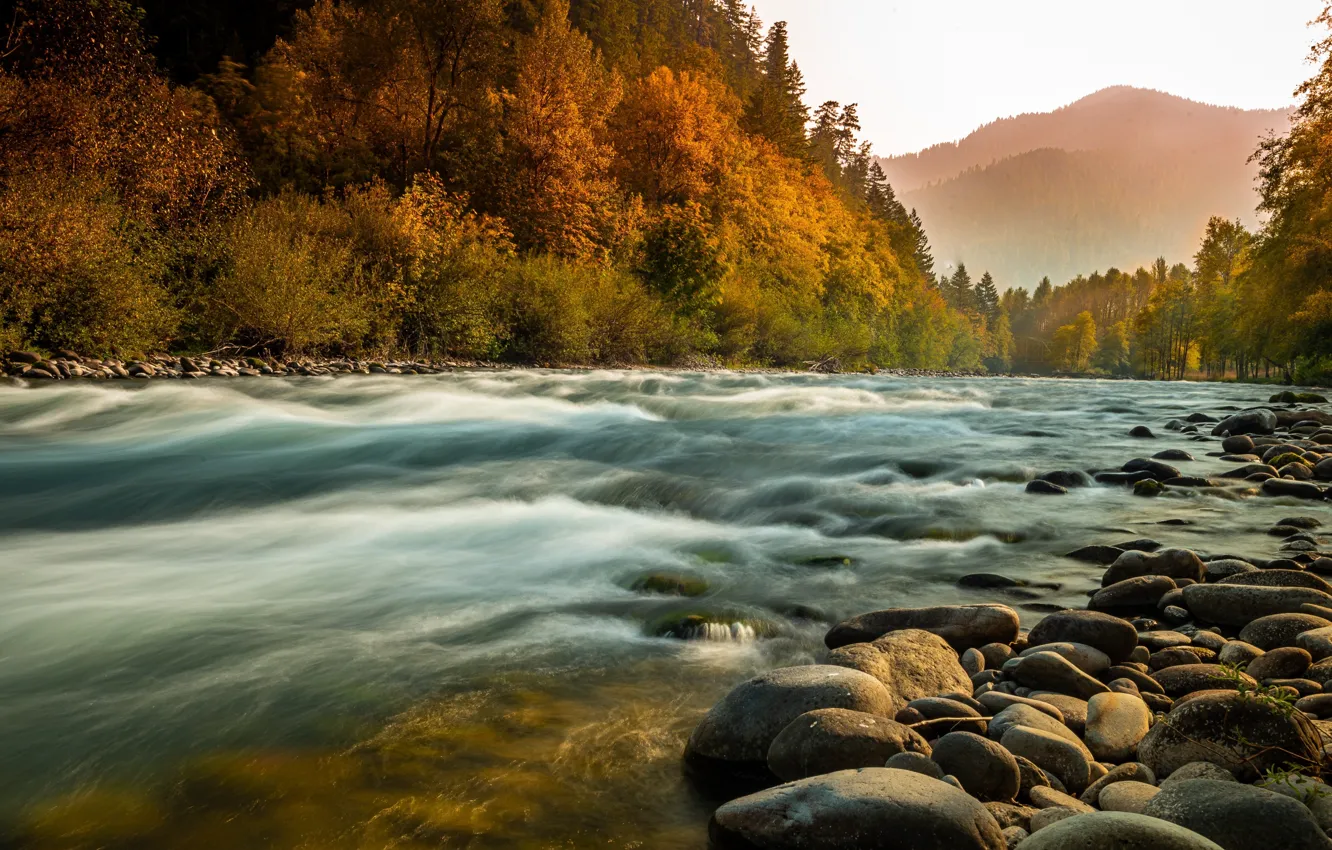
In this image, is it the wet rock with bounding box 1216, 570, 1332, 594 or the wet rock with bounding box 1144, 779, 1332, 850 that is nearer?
the wet rock with bounding box 1144, 779, 1332, 850

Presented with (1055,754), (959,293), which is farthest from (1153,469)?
(959,293)

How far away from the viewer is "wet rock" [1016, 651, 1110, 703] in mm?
3795

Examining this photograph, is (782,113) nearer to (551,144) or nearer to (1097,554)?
(551,144)

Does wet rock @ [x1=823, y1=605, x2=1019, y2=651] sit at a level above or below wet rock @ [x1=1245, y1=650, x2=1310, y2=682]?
below

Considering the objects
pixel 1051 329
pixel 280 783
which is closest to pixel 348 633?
pixel 280 783

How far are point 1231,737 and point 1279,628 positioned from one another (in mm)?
1750

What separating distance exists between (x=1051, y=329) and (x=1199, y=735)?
18060 cm

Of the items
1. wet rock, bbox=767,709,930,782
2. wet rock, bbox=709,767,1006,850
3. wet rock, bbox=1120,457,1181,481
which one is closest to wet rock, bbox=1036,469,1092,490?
wet rock, bbox=1120,457,1181,481

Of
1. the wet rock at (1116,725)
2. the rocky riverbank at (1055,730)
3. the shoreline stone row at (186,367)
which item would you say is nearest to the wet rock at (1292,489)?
the rocky riverbank at (1055,730)

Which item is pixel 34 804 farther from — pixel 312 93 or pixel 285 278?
pixel 312 93

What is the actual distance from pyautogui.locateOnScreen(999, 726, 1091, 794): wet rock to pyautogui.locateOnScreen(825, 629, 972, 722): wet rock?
0.56 m

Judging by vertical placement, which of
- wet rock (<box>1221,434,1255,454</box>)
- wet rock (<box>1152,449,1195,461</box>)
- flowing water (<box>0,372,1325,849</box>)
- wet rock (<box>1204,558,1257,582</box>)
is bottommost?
flowing water (<box>0,372,1325,849</box>)

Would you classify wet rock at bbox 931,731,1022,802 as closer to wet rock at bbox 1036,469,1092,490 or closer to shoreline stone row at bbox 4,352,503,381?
wet rock at bbox 1036,469,1092,490

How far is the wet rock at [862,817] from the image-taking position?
245 cm
